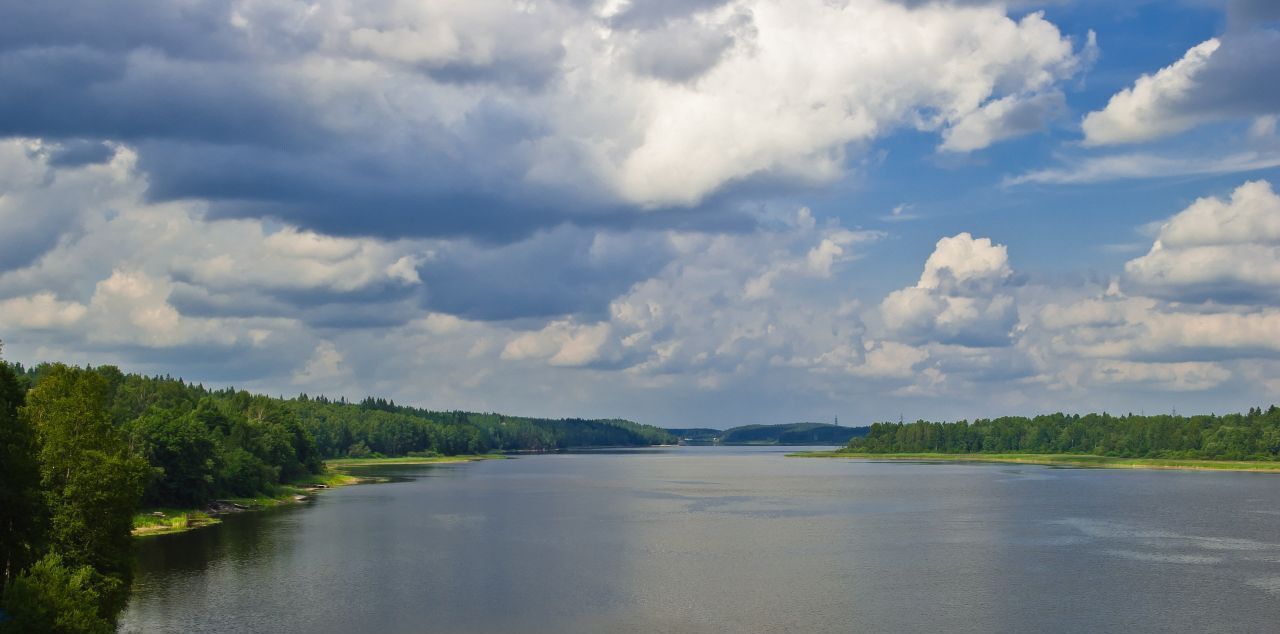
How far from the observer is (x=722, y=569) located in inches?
3388

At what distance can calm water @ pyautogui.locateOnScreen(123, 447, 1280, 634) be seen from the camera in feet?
216

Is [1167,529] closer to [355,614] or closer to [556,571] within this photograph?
[556,571]

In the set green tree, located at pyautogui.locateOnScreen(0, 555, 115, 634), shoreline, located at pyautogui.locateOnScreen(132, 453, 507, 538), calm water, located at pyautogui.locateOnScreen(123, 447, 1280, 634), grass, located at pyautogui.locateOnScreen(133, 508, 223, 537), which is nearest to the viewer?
green tree, located at pyautogui.locateOnScreen(0, 555, 115, 634)

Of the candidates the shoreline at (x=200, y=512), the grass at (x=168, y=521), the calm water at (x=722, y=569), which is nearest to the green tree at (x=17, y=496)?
the calm water at (x=722, y=569)

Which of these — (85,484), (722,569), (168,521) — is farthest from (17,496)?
(168,521)

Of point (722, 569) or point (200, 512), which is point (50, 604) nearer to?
point (722, 569)

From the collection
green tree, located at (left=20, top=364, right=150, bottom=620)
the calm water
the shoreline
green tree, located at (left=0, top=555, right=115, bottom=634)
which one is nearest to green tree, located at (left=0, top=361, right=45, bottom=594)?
green tree, located at (left=0, top=555, right=115, bottom=634)

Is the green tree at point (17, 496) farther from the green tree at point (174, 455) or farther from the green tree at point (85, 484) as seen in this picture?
the green tree at point (174, 455)

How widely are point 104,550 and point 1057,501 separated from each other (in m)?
137

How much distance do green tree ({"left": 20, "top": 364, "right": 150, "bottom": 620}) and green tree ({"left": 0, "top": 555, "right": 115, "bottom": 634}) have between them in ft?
23.7

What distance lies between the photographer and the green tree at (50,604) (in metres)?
47.2

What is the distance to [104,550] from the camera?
200 feet

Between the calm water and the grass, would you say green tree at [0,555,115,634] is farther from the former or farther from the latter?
the grass

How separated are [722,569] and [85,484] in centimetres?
4948
